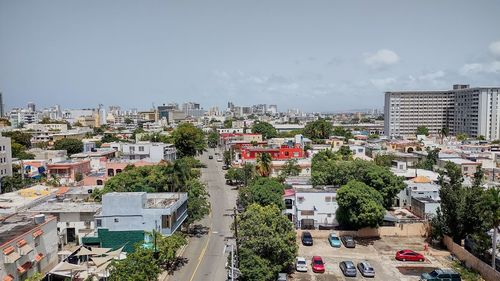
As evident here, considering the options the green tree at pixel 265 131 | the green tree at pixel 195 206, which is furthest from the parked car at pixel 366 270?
the green tree at pixel 265 131

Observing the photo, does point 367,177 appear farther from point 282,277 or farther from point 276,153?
point 276,153

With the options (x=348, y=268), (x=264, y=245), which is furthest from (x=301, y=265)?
(x=264, y=245)

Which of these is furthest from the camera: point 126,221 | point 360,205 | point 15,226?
point 360,205

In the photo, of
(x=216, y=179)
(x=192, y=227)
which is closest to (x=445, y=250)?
(x=192, y=227)

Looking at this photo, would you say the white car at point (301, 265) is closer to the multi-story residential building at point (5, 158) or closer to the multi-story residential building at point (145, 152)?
the multi-story residential building at point (145, 152)

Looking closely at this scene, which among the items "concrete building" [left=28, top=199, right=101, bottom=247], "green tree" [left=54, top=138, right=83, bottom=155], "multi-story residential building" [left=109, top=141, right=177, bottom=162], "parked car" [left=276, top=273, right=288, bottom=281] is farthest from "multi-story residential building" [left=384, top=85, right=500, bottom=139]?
"concrete building" [left=28, top=199, right=101, bottom=247]

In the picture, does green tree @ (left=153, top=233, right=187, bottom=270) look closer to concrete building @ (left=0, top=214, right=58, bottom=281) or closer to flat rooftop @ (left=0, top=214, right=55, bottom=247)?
concrete building @ (left=0, top=214, right=58, bottom=281)
